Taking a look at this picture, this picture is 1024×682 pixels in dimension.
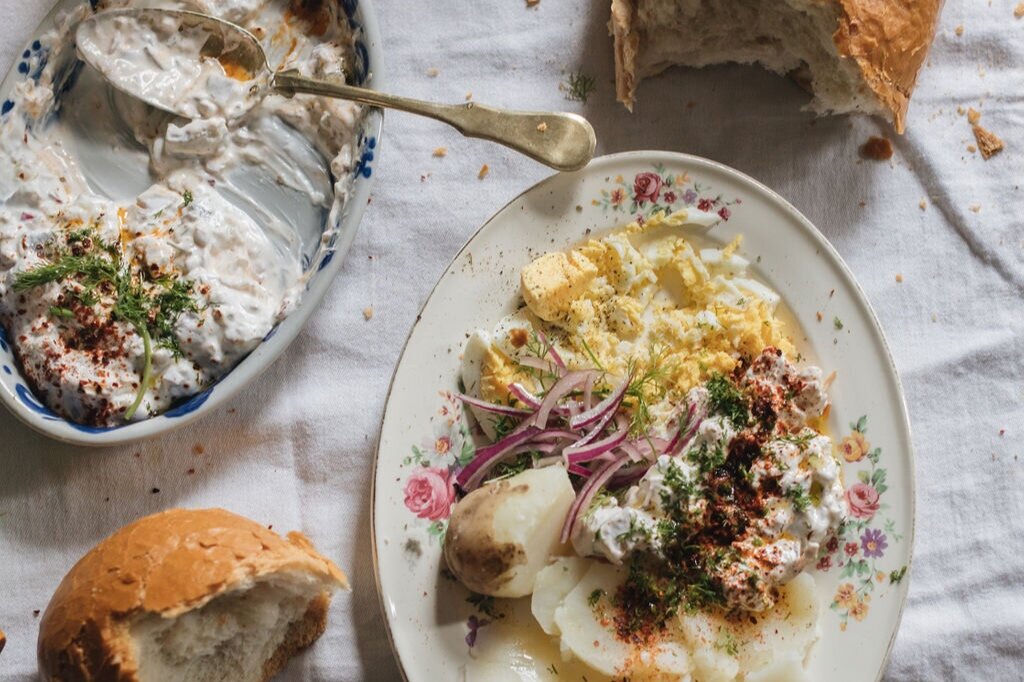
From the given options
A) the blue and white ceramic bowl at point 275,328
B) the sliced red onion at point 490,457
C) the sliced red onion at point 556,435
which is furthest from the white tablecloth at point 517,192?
the sliced red onion at point 556,435

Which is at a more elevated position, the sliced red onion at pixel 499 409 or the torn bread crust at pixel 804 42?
the torn bread crust at pixel 804 42

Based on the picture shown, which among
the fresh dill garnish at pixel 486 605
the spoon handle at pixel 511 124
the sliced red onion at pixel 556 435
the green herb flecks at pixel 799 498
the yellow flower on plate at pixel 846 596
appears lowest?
the yellow flower on plate at pixel 846 596

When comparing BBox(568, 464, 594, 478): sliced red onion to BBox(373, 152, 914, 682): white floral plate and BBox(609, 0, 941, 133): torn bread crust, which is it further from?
BBox(609, 0, 941, 133): torn bread crust

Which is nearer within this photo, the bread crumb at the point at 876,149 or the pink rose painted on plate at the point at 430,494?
the pink rose painted on plate at the point at 430,494

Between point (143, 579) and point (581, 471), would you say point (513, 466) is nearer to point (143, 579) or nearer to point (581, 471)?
A: point (581, 471)

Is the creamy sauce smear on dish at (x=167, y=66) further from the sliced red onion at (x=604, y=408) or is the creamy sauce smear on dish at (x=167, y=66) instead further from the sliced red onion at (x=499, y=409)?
the sliced red onion at (x=604, y=408)

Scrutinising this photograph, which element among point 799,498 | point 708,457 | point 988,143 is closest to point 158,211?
point 708,457
